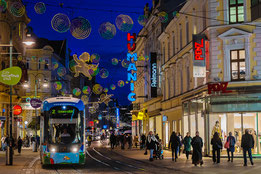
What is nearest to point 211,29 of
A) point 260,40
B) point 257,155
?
point 260,40

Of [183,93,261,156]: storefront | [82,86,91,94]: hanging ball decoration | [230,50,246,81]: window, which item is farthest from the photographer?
[82,86,91,94]: hanging ball decoration

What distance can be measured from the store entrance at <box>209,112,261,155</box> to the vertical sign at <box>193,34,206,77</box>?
3025 mm

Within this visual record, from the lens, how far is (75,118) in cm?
Result: 2366

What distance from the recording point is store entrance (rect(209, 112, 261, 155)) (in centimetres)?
3038

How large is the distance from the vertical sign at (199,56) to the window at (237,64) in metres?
1.82

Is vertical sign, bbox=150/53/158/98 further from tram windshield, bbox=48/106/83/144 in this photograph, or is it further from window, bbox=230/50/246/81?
tram windshield, bbox=48/106/83/144

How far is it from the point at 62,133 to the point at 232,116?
41.3 ft

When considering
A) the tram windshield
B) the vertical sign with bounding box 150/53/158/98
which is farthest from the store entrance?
the vertical sign with bounding box 150/53/158/98

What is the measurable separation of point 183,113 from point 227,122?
744cm

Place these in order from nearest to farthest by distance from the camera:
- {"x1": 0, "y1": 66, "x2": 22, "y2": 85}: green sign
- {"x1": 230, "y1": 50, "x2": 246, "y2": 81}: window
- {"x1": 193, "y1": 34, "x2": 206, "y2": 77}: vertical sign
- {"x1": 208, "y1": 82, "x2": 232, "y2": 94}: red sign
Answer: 1. {"x1": 0, "y1": 66, "x2": 22, "y2": 85}: green sign
2. {"x1": 208, "y1": 82, "x2": 232, "y2": 94}: red sign
3. {"x1": 230, "y1": 50, "x2": 246, "y2": 81}: window
4. {"x1": 193, "y1": 34, "x2": 206, "y2": 77}: vertical sign

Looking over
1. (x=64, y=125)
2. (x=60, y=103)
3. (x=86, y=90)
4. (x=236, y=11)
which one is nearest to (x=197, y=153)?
(x=64, y=125)

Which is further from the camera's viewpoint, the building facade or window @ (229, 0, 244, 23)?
window @ (229, 0, 244, 23)

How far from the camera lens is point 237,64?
3128 cm

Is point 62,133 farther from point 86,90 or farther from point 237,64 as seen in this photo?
point 86,90
